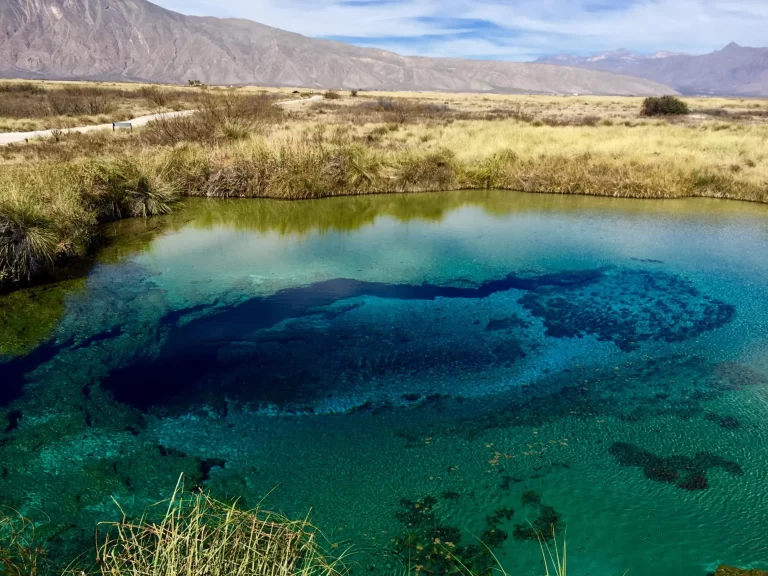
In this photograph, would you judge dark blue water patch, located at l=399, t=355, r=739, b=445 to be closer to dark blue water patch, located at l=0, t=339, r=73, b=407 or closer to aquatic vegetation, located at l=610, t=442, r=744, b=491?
aquatic vegetation, located at l=610, t=442, r=744, b=491

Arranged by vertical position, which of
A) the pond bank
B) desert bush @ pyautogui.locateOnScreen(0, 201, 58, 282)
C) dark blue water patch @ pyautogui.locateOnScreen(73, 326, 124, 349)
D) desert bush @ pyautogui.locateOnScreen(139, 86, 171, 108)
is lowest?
dark blue water patch @ pyautogui.locateOnScreen(73, 326, 124, 349)

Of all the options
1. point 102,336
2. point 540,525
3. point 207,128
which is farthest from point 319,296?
point 207,128

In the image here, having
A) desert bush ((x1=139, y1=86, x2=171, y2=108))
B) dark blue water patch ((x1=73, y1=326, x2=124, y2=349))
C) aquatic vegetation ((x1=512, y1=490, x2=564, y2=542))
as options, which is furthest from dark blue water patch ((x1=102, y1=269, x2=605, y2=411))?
desert bush ((x1=139, y1=86, x2=171, y2=108))

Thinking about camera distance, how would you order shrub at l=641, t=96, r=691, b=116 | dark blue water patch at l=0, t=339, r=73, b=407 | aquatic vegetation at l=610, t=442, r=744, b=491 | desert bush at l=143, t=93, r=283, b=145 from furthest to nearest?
shrub at l=641, t=96, r=691, b=116
desert bush at l=143, t=93, r=283, b=145
dark blue water patch at l=0, t=339, r=73, b=407
aquatic vegetation at l=610, t=442, r=744, b=491

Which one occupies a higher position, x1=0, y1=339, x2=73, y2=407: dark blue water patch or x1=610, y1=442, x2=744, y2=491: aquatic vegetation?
x1=610, y1=442, x2=744, y2=491: aquatic vegetation

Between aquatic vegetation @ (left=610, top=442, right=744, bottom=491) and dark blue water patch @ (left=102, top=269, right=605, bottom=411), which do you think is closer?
aquatic vegetation @ (left=610, top=442, right=744, bottom=491)

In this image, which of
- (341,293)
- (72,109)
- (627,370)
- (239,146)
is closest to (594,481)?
(627,370)
